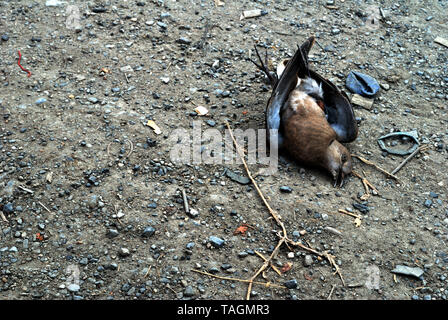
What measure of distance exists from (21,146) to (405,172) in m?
2.81

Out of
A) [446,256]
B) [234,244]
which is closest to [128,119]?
[234,244]

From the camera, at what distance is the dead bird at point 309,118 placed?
10.8ft

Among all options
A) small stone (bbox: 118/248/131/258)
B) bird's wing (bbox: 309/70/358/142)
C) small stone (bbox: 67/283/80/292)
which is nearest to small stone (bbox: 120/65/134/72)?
bird's wing (bbox: 309/70/358/142)

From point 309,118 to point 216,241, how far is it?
118 cm

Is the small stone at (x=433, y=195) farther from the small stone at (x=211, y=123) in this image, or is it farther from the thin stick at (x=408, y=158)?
the small stone at (x=211, y=123)

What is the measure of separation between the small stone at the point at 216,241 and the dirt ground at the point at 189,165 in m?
0.01

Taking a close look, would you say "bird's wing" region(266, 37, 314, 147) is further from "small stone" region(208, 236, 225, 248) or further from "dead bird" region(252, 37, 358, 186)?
"small stone" region(208, 236, 225, 248)

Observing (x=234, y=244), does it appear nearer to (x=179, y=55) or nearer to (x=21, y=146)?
(x=21, y=146)

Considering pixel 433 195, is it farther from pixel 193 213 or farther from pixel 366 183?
pixel 193 213

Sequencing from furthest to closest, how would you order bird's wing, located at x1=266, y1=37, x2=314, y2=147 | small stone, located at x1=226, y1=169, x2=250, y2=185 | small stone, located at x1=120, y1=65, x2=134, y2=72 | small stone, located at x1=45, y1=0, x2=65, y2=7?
small stone, located at x1=45, y1=0, x2=65, y2=7 < small stone, located at x1=120, y1=65, x2=134, y2=72 < bird's wing, located at x1=266, y1=37, x2=314, y2=147 < small stone, located at x1=226, y1=169, x2=250, y2=185

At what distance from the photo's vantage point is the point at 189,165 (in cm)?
335

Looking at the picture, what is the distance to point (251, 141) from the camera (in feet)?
11.7

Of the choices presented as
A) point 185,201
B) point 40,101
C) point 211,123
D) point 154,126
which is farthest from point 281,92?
point 40,101

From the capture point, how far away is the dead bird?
3303 millimetres
